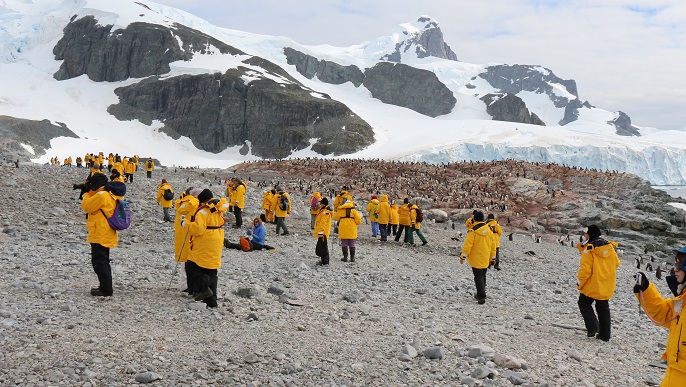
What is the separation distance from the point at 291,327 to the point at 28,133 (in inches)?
4159

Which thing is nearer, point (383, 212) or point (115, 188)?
point (115, 188)

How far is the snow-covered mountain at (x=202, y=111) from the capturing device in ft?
285

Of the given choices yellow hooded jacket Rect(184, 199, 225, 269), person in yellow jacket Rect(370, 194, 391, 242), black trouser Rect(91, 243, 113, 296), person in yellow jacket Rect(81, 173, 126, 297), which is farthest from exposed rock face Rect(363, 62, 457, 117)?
black trouser Rect(91, 243, 113, 296)

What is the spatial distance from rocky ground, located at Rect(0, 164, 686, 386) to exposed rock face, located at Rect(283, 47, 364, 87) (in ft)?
557

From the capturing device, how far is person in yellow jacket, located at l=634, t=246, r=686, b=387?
14.3ft

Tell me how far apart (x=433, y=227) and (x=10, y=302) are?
21.4 meters

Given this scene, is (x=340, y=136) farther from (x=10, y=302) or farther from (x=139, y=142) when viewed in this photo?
(x=10, y=302)

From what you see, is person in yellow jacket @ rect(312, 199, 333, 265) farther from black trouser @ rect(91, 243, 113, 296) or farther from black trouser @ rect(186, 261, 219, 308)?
black trouser @ rect(91, 243, 113, 296)

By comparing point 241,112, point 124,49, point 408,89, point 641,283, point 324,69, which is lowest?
point 641,283

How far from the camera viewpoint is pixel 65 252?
11.9 m

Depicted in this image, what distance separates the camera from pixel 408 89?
181000mm

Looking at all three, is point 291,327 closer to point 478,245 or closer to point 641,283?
point 641,283

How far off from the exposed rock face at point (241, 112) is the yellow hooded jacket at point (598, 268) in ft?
341

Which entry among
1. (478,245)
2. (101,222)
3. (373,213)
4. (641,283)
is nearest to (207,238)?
(101,222)
